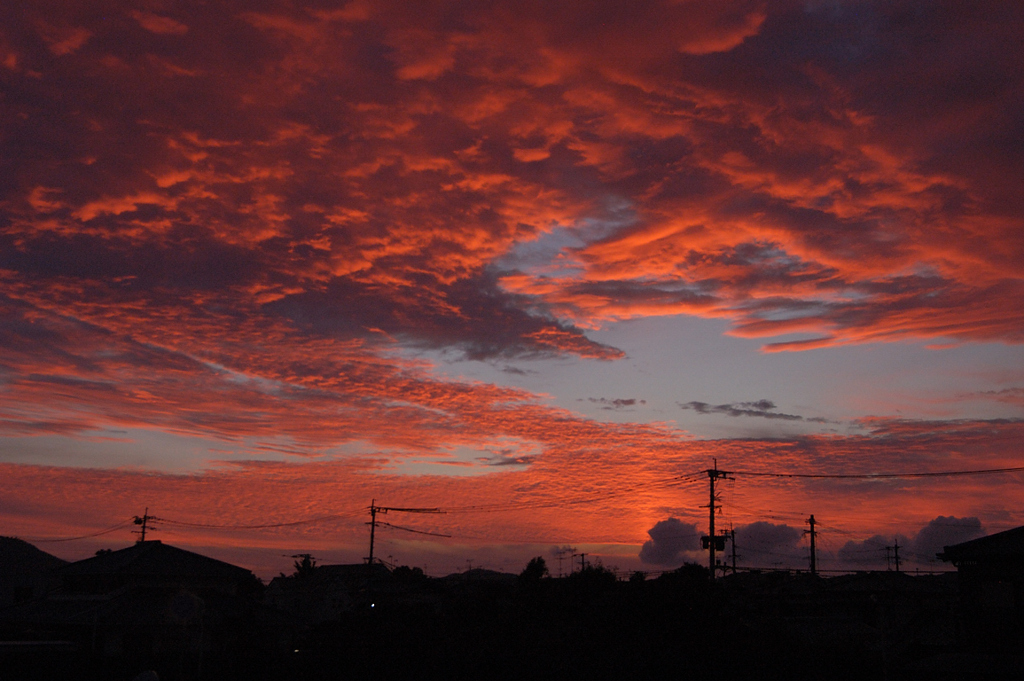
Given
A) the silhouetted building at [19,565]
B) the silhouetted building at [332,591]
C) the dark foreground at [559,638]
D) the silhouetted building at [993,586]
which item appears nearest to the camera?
the silhouetted building at [993,586]

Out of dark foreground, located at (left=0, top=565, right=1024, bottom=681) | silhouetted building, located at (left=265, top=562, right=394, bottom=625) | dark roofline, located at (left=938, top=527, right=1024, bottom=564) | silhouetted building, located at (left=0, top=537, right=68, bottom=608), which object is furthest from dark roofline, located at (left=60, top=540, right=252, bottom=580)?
dark roofline, located at (left=938, top=527, right=1024, bottom=564)

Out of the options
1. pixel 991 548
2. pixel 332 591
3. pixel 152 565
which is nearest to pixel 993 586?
pixel 991 548

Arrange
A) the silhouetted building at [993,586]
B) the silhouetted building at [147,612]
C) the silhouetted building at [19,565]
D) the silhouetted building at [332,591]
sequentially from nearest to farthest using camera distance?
the silhouetted building at [993,586] → the silhouetted building at [147,612] → the silhouetted building at [19,565] → the silhouetted building at [332,591]

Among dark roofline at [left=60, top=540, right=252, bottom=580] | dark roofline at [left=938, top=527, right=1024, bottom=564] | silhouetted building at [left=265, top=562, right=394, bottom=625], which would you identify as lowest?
silhouetted building at [left=265, top=562, right=394, bottom=625]

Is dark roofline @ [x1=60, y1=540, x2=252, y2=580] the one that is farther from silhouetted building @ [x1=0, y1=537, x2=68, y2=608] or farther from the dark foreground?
silhouetted building @ [x1=0, y1=537, x2=68, y2=608]

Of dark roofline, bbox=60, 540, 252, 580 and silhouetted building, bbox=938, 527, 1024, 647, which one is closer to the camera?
silhouetted building, bbox=938, 527, 1024, 647

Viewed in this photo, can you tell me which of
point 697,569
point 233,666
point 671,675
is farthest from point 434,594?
point 671,675

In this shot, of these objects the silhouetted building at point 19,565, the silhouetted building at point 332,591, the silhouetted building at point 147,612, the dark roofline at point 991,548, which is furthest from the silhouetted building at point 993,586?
the silhouetted building at point 19,565

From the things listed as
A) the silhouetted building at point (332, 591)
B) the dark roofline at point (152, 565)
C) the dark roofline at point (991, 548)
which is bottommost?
the silhouetted building at point (332, 591)

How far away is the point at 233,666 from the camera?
40.3 metres

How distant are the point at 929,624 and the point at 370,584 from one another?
53.7 meters

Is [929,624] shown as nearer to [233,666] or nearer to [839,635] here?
[839,635]

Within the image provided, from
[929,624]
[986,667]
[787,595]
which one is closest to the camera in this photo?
[986,667]

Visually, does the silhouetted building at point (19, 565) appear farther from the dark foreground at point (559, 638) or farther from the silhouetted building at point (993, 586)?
the silhouetted building at point (993, 586)
